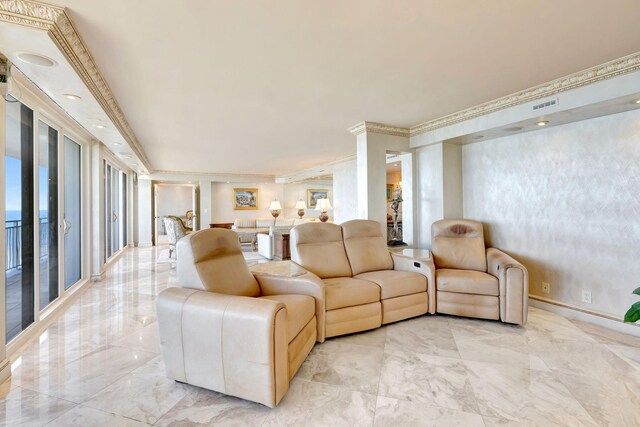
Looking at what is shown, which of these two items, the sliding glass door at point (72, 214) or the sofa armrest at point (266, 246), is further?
the sofa armrest at point (266, 246)

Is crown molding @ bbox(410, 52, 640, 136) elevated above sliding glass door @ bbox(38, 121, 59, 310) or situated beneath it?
elevated above

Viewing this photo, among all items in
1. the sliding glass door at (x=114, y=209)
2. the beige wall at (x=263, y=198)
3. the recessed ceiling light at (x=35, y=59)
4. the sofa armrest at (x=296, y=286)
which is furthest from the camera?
the beige wall at (x=263, y=198)

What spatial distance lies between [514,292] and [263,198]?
8771mm

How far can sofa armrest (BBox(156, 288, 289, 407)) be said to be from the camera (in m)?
1.71

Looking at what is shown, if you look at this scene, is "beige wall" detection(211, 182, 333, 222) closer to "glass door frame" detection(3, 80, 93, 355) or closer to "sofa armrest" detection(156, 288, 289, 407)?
"glass door frame" detection(3, 80, 93, 355)

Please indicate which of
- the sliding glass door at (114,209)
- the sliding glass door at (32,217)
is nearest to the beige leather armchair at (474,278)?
the sliding glass door at (32,217)

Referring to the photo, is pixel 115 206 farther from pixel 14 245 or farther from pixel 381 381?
pixel 381 381

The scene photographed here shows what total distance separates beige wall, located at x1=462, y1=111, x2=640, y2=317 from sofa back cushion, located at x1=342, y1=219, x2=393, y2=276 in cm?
157

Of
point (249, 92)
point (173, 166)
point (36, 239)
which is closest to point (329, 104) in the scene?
point (249, 92)

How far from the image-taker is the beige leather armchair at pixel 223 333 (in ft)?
5.62

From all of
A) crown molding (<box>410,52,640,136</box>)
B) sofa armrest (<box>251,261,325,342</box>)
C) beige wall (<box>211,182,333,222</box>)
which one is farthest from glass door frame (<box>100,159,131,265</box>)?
crown molding (<box>410,52,640,136</box>)

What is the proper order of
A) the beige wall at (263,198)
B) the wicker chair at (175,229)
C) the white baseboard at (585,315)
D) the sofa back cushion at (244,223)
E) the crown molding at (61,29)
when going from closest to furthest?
the crown molding at (61,29)
the white baseboard at (585,315)
the wicker chair at (175,229)
the sofa back cushion at (244,223)
the beige wall at (263,198)

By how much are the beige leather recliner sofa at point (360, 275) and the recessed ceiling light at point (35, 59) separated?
2.34m

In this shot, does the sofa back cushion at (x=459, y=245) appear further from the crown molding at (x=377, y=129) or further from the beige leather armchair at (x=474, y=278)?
the crown molding at (x=377, y=129)
